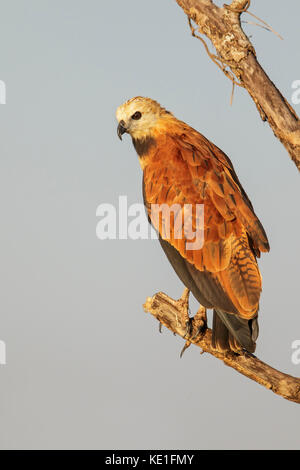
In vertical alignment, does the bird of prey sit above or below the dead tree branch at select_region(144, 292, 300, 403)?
above

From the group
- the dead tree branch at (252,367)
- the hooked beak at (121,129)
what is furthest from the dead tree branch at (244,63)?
the dead tree branch at (252,367)

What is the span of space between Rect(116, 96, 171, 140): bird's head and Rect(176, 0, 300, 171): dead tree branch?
0.48 metres

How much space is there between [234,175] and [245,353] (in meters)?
1.02

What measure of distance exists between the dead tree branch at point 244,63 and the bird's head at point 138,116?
478 millimetres

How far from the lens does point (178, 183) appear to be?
4.21 m

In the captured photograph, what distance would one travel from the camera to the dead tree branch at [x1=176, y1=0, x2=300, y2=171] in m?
4.24

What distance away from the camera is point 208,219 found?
4.12 metres

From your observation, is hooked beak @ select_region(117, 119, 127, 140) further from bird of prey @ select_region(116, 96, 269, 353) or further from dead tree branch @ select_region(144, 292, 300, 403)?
dead tree branch @ select_region(144, 292, 300, 403)

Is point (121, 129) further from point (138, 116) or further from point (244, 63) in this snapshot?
point (244, 63)

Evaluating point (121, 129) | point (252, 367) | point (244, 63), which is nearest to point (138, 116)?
point (121, 129)

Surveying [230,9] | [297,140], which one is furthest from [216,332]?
[230,9]

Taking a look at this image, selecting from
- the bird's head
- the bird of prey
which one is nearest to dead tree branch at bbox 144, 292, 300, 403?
the bird of prey

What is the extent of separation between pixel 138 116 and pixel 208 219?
0.81 meters

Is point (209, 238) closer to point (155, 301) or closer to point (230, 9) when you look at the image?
point (155, 301)
